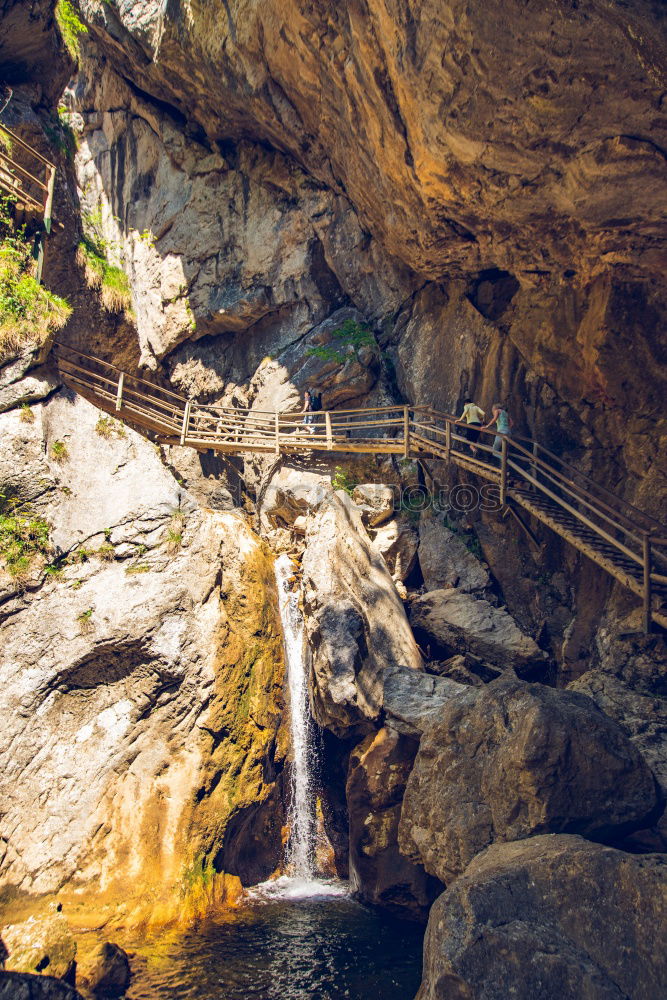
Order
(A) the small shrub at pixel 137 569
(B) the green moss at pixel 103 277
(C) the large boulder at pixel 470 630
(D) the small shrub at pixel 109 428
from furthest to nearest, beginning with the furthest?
(B) the green moss at pixel 103 277 < (D) the small shrub at pixel 109 428 < (C) the large boulder at pixel 470 630 < (A) the small shrub at pixel 137 569

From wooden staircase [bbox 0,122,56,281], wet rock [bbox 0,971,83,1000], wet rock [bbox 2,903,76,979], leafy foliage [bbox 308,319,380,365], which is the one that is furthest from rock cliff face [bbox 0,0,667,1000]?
wet rock [bbox 0,971,83,1000]

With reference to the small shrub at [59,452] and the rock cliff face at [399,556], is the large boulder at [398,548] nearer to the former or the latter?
the rock cliff face at [399,556]

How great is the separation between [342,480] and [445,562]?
3.67 metres

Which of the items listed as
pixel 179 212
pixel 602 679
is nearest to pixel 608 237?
pixel 602 679

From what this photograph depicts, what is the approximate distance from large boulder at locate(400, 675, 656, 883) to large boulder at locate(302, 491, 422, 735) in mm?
2282

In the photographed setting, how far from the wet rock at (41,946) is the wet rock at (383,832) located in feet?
14.2

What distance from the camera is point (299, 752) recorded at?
11289mm

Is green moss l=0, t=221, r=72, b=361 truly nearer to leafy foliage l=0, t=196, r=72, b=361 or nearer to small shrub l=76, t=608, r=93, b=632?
leafy foliage l=0, t=196, r=72, b=361

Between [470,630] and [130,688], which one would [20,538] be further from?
[470,630]

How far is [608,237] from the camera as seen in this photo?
31.2ft

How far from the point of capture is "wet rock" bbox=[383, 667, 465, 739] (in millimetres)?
9562

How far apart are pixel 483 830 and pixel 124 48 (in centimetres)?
2106

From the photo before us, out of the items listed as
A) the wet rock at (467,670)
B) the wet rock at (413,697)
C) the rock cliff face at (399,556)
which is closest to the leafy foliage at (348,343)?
the rock cliff face at (399,556)

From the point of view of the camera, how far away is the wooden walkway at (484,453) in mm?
9758
